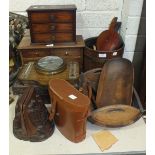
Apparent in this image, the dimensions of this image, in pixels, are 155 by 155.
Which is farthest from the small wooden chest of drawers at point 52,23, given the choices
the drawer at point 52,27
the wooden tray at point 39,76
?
the wooden tray at point 39,76

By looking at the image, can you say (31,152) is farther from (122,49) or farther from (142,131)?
(122,49)

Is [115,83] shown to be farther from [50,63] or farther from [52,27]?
[52,27]

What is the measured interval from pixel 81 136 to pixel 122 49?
0.77 metres

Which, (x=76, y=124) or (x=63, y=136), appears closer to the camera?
(x=76, y=124)

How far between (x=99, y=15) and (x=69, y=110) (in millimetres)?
1055

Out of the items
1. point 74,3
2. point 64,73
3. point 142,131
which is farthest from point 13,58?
point 142,131

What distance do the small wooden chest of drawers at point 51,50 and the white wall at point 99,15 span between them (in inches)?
10.8

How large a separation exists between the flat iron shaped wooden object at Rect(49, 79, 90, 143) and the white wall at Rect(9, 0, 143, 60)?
2.53 feet

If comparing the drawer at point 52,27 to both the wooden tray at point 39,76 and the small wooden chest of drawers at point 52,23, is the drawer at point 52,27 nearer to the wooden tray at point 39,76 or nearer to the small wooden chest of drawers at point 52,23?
the small wooden chest of drawers at point 52,23

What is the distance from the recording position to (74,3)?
180 cm

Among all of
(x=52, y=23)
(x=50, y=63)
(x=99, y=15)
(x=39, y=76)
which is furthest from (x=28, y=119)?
(x=99, y=15)

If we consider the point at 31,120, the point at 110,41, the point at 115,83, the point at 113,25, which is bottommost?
the point at 31,120

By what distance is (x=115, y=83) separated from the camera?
138 centimetres
